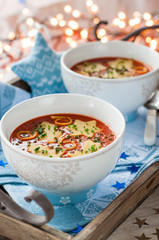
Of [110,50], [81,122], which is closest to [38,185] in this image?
[81,122]

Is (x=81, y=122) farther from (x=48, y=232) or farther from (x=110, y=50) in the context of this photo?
(x=110, y=50)

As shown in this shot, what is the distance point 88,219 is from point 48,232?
0.13m

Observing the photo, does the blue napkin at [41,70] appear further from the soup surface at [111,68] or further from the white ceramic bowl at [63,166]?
the white ceramic bowl at [63,166]

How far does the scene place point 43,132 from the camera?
3.50 feet

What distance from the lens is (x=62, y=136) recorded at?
3.44ft

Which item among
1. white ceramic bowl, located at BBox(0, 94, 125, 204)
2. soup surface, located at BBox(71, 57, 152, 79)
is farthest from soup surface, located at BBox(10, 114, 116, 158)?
soup surface, located at BBox(71, 57, 152, 79)

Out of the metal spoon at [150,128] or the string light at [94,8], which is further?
the string light at [94,8]

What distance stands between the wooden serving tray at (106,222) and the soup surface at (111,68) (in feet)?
1.40

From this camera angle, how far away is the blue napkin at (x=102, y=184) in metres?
0.97

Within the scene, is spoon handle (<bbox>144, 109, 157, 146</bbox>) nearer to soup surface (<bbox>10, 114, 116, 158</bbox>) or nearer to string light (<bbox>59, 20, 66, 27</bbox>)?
soup surface (<bbox>10, 114, 116, 158</bbox>)

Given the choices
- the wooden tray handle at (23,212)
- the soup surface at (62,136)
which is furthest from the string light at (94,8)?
the wooden tray handle at (23,212)

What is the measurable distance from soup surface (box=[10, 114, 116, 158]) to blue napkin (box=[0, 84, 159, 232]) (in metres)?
0.12

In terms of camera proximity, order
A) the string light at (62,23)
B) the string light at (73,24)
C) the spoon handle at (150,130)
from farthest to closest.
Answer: the string light at (62,23), the string light at (73,24), the spoon handle at (150,130)

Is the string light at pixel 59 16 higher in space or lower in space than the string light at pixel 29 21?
lower
